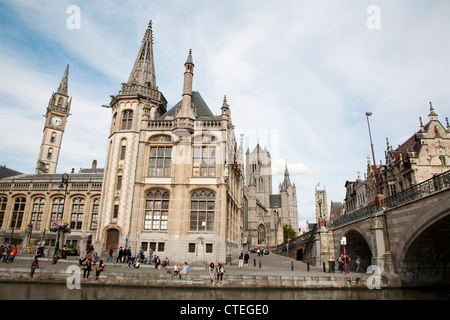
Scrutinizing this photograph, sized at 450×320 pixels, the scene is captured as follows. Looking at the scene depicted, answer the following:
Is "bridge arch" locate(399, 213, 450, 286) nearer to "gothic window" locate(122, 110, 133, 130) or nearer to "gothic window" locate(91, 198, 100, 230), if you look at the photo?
"gothic window" locate(122, 110, 133, 130)

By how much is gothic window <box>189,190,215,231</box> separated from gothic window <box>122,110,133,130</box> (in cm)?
1131

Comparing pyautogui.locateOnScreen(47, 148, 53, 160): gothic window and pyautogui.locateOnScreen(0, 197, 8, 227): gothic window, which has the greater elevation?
pyautogui.locateOnScreen(47, 148, 53, 160): gothic window

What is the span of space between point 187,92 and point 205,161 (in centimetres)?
793

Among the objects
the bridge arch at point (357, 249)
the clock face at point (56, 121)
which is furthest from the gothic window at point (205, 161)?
the clock face at point (56, 121)

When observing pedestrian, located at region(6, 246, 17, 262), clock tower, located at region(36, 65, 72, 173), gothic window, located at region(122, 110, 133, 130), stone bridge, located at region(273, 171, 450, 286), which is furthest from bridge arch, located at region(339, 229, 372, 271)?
clock tower, located at region(36, 65, 72, 173)

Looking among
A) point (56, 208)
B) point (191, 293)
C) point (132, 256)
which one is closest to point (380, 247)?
point (191, 293)

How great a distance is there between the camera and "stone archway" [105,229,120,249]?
2861cm

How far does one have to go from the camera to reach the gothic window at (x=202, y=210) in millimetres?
28156

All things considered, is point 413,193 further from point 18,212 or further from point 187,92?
point 18,212

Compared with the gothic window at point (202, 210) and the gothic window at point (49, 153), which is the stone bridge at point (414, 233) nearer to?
the gothic window at point (202, 210)

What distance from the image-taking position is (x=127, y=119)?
32.6 metres

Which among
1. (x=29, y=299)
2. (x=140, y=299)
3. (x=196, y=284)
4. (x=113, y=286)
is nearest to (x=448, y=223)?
(x=196, y=284)

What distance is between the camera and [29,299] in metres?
12.7
